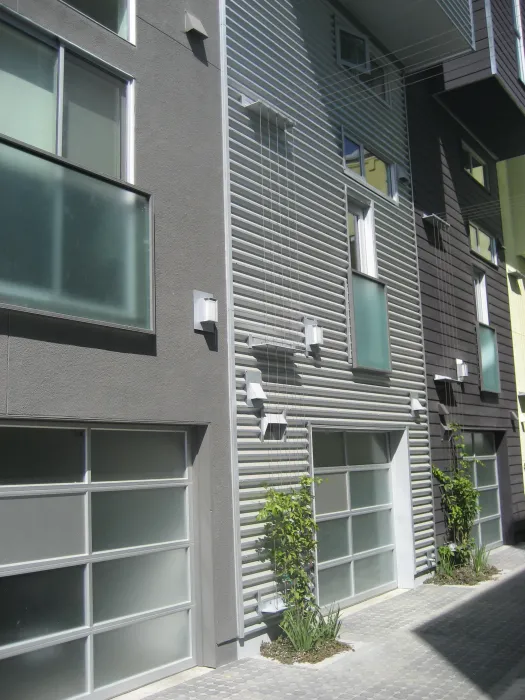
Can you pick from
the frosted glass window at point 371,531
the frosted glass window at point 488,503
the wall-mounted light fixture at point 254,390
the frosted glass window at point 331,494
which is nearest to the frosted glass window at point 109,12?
the wall-mounted light fixture at point 254,390

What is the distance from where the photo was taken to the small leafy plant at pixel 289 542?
25.4 ft

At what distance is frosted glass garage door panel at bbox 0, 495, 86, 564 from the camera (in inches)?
222

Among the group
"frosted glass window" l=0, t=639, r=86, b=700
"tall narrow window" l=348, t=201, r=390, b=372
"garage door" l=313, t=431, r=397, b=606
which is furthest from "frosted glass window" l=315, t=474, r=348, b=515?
"frosted glass window" l=0, t=639, r=86, b=700

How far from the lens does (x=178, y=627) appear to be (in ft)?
23.1

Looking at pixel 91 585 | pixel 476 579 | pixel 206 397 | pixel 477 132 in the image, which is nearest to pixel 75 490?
pixel 91 585

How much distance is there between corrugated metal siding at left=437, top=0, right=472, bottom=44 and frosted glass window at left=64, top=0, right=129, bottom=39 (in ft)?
19.6

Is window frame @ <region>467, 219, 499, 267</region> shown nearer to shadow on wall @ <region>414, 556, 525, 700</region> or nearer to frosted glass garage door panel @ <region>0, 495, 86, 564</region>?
shadow on wall @ <region>414, 556, 525, 700</region>

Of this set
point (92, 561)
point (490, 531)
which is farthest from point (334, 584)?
point (490, 531)

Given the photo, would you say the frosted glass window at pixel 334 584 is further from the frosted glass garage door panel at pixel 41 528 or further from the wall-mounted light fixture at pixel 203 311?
the frosted glass garage door panel at pixel 41 528

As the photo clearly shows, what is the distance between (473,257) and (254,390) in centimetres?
855

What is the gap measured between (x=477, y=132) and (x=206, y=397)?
10699 mm

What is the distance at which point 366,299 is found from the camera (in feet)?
34.8

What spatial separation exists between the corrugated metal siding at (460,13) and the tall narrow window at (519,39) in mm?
2830

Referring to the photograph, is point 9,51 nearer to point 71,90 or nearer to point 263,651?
point 71,90
